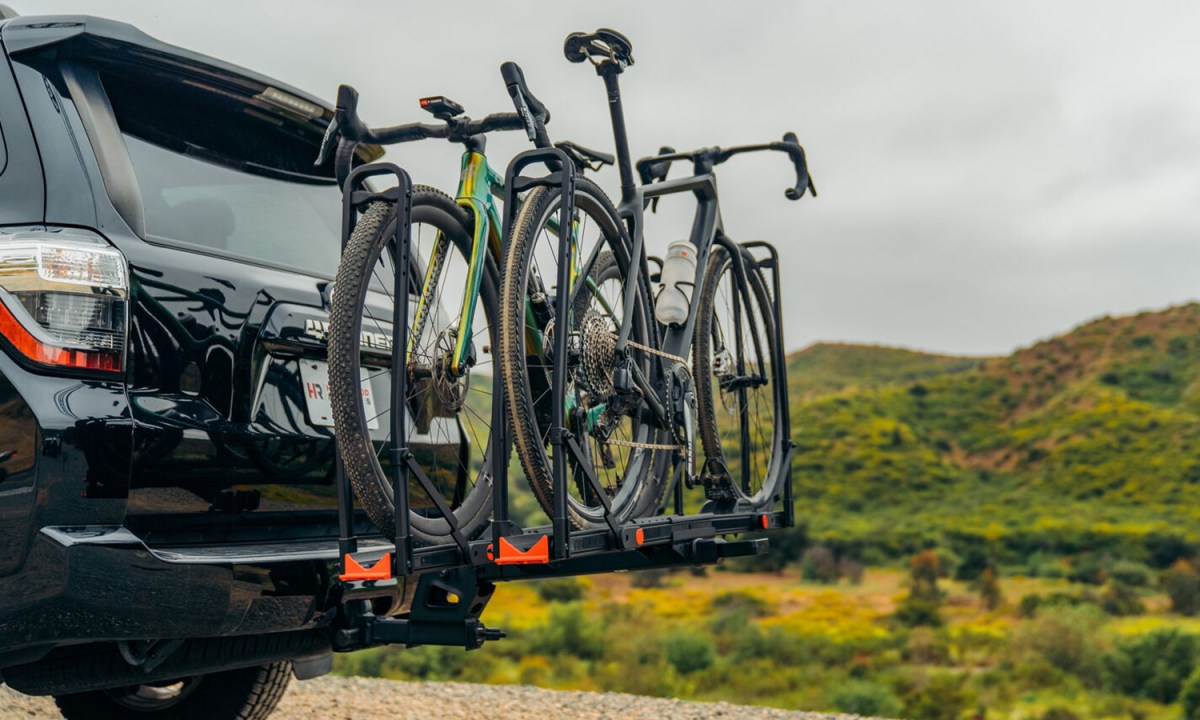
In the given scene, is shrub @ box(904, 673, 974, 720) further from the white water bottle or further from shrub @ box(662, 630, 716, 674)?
the white water bottle

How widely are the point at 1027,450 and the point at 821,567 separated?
12.7 meters

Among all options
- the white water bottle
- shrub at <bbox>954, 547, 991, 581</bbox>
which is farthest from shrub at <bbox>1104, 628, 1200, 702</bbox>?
the white water bottle

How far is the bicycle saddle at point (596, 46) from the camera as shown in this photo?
362 cm

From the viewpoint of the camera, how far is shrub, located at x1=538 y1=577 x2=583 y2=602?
4359 centimetres

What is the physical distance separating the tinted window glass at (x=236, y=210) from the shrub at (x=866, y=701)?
81.9 feet

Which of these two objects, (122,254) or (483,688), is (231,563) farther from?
(483,688)

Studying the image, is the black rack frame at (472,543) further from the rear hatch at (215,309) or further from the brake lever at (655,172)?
the brake lever at (655,172)

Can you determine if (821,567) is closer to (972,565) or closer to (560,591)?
(972,565)

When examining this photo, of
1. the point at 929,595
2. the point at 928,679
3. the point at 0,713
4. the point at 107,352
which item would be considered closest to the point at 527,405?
the point at 107,352

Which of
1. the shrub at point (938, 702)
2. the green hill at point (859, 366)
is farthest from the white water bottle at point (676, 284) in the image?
the green hill at point (859, 366)

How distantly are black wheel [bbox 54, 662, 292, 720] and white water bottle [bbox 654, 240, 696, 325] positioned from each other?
178 centimetres

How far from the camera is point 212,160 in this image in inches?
125

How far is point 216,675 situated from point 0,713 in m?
1.80

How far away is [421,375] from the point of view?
10.0ft
